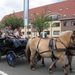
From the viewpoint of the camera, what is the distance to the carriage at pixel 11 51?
23.1ft

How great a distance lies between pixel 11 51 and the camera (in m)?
7.18

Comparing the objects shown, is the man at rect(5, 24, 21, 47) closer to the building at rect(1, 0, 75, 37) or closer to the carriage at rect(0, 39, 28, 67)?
the carriage at rect(0, 39, 28, 67)

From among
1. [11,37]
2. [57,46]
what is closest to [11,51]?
[11,37]

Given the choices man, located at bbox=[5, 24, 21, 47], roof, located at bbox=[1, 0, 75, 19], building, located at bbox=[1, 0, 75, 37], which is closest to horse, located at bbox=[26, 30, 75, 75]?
man, located at bbox=[5, 24, 21, 47]

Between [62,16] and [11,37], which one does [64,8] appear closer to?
[62,16]

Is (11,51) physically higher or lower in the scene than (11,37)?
lower

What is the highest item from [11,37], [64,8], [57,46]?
[64,8]

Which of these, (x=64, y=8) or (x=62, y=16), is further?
(x=64, y=8)

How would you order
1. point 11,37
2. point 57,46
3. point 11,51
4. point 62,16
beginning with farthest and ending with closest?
point 62,16
point 11,37
point 11,51
point 57,46

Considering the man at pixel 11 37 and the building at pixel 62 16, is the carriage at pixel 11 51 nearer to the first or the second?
the man at pixel 11 37

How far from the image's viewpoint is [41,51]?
243 inches

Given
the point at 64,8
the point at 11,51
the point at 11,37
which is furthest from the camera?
the point at 64,8

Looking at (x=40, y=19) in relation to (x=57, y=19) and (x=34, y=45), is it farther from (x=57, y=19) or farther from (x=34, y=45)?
(x=34, y=45)

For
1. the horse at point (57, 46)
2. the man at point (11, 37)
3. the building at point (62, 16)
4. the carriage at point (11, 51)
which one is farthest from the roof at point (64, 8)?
the horse at point (57, 46)
